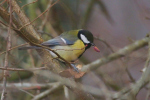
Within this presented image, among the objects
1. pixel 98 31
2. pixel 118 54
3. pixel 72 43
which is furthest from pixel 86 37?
pixel 98 31

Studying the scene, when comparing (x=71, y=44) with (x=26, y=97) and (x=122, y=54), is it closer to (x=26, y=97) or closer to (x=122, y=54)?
(x=122, y=54)

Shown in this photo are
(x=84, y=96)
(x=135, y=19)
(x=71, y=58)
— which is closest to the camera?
(x=84, y=96)

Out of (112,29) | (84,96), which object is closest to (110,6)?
(112,29)

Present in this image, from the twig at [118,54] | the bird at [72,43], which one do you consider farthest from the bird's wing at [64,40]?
the twig at [118,54]

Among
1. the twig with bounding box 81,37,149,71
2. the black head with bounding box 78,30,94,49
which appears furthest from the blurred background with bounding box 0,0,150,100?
the black head with bounding box 78,30,94,49

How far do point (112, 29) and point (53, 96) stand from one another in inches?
96.7

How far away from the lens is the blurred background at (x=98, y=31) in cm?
262

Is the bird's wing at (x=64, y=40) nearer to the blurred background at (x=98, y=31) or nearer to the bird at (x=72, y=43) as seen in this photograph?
the bird at (x=72, y=43)

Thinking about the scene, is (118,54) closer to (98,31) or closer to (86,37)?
(86,37)

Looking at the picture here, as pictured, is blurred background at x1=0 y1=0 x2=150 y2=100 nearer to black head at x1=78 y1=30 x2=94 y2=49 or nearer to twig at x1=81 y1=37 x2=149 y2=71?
twig at x1=81 y1=37 x2=149 y2=71

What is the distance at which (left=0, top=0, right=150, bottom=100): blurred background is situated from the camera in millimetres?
2620

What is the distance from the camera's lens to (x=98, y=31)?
4406 millimetres

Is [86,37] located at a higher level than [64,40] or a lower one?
lower

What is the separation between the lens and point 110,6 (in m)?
5.02
